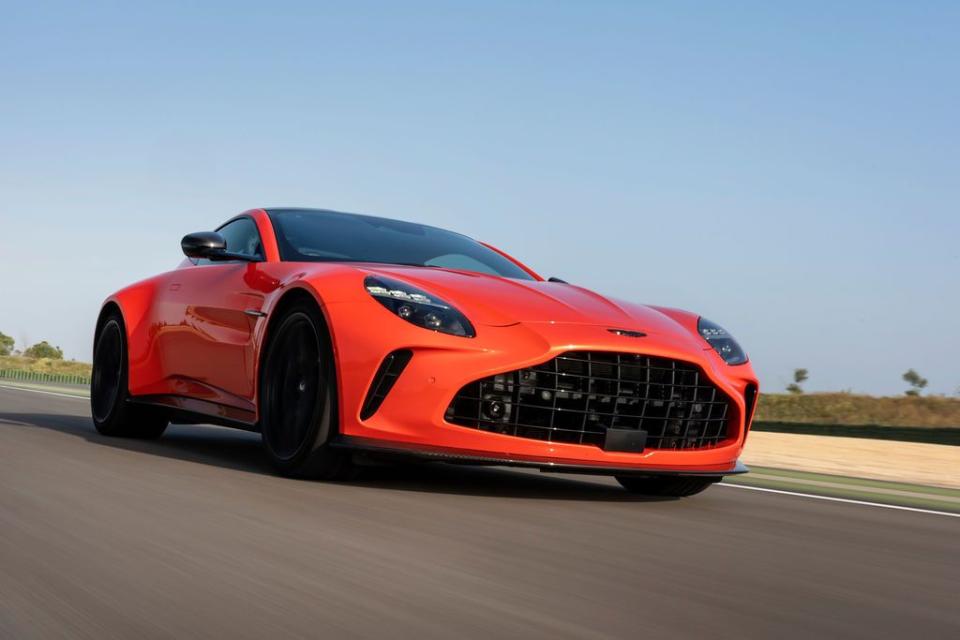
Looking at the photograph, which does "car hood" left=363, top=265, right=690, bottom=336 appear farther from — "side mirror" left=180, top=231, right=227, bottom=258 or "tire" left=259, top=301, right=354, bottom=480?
"side mirror" left=180, top=231, right=227, bottom=258

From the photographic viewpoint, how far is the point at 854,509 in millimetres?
5895

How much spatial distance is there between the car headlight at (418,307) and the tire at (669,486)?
138 cm

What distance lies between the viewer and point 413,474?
606cm

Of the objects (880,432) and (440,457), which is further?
(880,432)

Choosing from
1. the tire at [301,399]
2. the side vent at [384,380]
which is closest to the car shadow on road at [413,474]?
the tire at [301,399]

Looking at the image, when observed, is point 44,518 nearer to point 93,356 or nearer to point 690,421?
point 690,421

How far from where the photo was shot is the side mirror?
6.39 metres

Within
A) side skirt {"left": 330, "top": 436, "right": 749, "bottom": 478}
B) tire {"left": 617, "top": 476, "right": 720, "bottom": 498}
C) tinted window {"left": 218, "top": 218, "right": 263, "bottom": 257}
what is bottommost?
tire {"left": 617, "top": 476, "right": 720, "bottom": 498}

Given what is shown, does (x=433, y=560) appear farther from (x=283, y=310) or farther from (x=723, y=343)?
(x=723, y=343)

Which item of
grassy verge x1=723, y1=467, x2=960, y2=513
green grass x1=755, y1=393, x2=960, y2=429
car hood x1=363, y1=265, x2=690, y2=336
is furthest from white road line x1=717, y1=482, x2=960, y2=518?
green grass x1=755, y1=393, x2=960, y2=429

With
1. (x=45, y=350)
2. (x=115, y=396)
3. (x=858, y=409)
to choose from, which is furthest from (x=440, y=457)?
(x=45, y=350)

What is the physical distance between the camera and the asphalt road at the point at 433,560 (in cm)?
285

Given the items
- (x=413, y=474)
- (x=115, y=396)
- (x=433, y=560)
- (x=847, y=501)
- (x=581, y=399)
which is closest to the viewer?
(x=433, y=560)

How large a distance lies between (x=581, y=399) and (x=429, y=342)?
69cm
